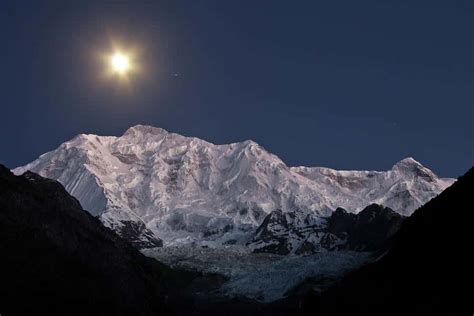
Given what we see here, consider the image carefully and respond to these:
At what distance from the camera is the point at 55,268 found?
372 ft

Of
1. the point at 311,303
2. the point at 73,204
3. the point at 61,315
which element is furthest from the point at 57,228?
the point at 311,303

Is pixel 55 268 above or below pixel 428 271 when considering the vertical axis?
above

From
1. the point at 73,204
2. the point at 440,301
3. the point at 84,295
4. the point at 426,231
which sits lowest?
the point at 440,301

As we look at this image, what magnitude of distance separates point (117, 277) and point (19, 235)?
24.2 metres

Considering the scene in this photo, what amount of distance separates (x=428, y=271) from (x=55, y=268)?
5657cm

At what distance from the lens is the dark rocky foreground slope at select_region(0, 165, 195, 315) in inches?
3994

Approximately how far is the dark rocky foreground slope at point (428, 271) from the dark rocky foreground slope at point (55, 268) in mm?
40849

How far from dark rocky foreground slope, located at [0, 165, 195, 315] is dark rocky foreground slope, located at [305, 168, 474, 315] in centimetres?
4085

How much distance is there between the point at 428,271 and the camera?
108438mm

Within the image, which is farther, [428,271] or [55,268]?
[55,268]

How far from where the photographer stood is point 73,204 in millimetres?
189000

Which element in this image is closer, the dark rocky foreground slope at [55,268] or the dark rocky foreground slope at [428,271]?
the dark rocky foreground slope at [428,271]

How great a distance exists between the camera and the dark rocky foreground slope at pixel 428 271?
93.6 meters

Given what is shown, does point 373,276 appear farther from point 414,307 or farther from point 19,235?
point 19,235
